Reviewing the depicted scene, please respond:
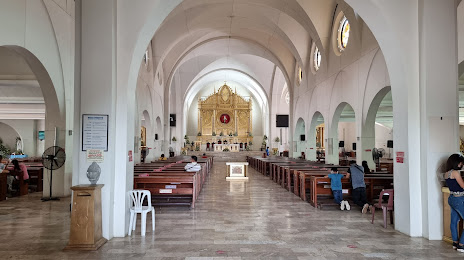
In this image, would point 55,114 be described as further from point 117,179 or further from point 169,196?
point 117,179

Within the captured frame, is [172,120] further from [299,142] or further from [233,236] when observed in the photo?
[233,236]

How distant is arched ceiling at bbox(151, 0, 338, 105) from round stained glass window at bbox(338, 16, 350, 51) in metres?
0.53

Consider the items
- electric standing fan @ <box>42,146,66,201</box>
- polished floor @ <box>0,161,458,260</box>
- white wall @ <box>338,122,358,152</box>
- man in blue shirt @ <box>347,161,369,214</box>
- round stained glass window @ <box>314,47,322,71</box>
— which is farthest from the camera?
white wall @ <box>338,122,358,152</box>

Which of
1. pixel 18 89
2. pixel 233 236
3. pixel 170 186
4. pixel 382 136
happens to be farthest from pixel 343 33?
pixel 382 136

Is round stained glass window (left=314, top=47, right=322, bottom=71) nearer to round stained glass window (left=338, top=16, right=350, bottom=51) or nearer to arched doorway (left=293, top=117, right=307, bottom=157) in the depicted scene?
round stained glass window (left=338, top=16, right=350, bottom=51)

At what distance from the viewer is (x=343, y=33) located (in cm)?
1174

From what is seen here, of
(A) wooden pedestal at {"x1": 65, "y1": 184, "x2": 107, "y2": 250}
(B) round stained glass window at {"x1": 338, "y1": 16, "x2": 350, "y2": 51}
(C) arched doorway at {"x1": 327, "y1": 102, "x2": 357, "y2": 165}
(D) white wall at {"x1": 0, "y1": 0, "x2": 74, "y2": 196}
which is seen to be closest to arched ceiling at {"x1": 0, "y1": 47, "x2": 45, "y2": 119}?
(D) white wall at {"x1": 0, "y1": 0, "x2": 74, "y2": 196}

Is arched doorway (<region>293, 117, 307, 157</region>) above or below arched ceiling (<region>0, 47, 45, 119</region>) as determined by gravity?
below

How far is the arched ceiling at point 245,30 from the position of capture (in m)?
12.3

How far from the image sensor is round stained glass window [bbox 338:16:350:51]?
11484 mm

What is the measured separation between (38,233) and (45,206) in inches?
107

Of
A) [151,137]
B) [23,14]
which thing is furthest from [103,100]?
[151,137]

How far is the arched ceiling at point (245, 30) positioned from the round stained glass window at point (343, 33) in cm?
53

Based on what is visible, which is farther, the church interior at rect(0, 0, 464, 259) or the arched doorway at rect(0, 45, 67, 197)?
the arched doorway at rect(0, 45, 67, 197)
